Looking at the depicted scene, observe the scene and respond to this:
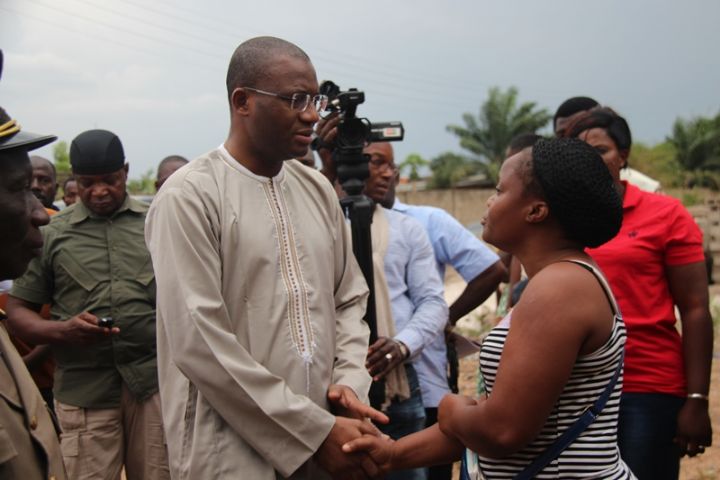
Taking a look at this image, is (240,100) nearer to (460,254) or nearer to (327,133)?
(327,133)

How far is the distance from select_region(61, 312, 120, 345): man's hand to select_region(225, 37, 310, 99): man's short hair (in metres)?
1.62

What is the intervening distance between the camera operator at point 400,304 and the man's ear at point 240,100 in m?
0.84

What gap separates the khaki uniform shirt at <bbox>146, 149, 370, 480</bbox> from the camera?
7.89ft

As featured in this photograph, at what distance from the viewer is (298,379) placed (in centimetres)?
Result: 257

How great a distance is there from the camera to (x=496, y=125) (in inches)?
1604

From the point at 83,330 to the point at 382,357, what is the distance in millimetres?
1504

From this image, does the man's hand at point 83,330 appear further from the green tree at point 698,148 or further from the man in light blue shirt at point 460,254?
the green tree at point 698,148

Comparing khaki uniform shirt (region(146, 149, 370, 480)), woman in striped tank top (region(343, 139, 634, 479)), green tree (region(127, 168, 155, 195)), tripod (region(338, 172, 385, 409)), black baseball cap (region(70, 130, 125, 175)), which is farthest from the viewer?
green tree (region(127, 168, 155, 195))

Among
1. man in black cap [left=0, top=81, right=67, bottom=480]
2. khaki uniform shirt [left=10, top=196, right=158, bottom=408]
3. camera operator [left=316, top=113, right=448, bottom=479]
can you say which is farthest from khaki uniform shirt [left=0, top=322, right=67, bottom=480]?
khaki uniform shirt [left=10, top=196, right=158, bottom=408]

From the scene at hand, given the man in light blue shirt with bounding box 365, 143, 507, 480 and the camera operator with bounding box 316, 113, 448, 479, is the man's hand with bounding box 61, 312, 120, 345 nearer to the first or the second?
the camera operator with bounding box 316, 113, 448, 479

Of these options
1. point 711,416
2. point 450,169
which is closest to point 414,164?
point 450,169

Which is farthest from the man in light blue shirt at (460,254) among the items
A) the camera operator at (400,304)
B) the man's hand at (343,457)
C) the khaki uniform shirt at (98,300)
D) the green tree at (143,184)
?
the green tree at (143,184)

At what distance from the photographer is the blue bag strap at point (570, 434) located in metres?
2.11

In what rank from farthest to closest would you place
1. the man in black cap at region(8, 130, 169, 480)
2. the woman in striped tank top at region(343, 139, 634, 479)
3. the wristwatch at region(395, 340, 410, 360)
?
the man in black cap at region(8, 130, 169, 480), the wristwatch at region(395, 340, 410, 360), the woman in striped tank top at region(343, 139, 634, 479)
